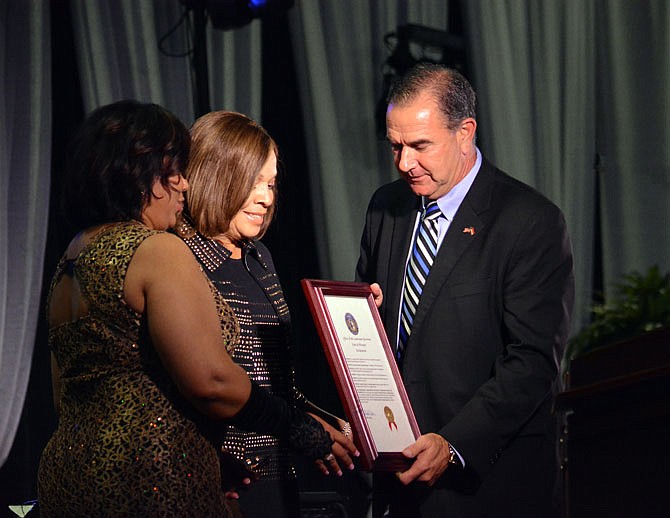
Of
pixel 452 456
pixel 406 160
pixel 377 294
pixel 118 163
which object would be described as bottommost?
pixel 452 456

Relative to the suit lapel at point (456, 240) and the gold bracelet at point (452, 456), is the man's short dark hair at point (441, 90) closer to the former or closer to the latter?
the suit lapel at point (456, 240)

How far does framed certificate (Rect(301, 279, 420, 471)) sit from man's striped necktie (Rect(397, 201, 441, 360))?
27cm

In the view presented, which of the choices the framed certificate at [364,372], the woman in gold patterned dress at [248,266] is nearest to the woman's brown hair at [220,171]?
the woman in gold patterned dress at [248,266]

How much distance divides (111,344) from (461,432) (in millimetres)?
974

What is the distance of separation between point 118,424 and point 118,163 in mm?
501

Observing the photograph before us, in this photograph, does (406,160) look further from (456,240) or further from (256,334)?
(256,334)

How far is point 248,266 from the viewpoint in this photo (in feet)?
7.61

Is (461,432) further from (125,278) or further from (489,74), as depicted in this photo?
(489,74)

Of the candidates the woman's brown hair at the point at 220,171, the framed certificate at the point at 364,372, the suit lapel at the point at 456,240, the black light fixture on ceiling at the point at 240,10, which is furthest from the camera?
the black light fixture on ceiling at the point at 240,10

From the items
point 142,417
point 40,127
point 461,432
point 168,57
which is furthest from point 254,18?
point 142,417

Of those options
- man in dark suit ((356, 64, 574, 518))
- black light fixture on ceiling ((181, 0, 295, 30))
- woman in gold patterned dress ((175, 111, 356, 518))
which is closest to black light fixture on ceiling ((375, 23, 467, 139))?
black light fixture on ceiling ((181, 0, 295, 30))

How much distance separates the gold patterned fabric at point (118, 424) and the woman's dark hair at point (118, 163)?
0.24 ft

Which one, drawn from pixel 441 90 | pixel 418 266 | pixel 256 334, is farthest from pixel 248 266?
pixel 441 90

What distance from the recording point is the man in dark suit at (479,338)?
7.82 feet
